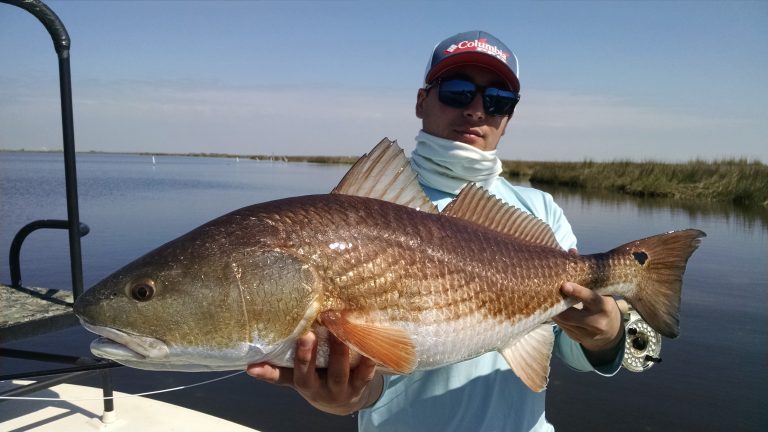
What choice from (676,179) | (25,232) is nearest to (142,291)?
(25,232)

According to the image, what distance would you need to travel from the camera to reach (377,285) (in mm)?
2062

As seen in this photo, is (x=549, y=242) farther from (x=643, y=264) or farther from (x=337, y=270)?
(x=337, y=270)

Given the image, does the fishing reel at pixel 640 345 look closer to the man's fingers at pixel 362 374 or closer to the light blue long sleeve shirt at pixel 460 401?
the light blue long sleeve shirt at pixel 460 401

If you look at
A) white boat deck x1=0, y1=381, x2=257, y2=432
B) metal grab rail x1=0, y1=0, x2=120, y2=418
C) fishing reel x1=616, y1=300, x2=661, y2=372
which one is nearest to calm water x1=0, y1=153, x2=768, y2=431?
white boat deck x1=0, y1=381, x2=257, y2=432

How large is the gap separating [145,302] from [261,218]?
1.71ft

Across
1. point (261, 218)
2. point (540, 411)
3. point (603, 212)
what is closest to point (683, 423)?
point (540, 411)

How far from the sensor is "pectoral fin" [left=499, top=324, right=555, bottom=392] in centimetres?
253

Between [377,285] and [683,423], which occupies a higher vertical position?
[377,285]

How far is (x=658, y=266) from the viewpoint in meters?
2.76

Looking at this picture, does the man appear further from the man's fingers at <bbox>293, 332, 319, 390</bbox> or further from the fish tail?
the fish tail

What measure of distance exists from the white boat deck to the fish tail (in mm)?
3123

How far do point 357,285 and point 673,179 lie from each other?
1319 inches

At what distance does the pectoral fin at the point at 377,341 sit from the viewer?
1938 millimetres

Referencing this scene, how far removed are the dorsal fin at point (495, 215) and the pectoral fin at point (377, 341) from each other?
74 centimetres
